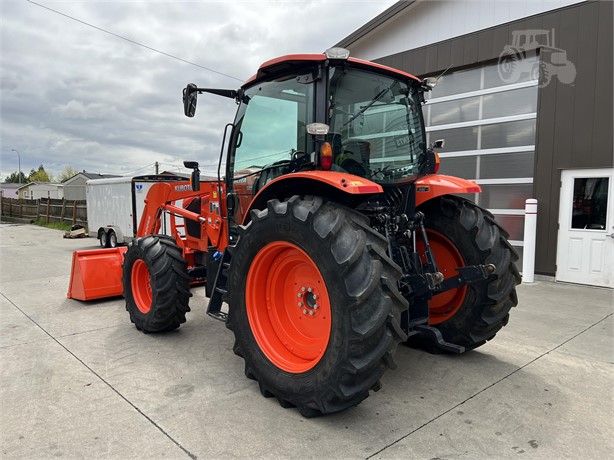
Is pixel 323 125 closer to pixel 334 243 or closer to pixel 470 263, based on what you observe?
pixel 334 243

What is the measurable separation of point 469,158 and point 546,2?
2866 mm

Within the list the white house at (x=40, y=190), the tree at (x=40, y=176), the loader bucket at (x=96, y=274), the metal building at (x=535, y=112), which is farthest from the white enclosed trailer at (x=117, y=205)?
the tree at (x=40, y=176)

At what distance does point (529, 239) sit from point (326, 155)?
5825mm

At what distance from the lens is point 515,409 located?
2953 millimetres

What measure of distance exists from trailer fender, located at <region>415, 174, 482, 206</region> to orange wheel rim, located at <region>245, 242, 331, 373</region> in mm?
1210

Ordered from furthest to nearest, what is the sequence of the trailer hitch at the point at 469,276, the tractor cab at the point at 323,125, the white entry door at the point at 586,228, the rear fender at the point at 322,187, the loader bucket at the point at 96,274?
the white entry door at the point at 586,228 < the loader bucket at the point at 96,274 < the trailer hitch at the point at 469,276 < the tractor cab at the point at 323,125 < the rear fender at the point at 322,187

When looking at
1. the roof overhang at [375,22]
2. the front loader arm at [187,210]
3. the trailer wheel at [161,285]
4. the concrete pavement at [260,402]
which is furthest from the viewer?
the roof overhang at [375,22]

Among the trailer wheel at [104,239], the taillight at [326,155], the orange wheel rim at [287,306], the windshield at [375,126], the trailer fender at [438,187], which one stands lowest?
the trailer wheel at [104,239]

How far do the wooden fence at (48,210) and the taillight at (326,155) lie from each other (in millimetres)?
18615

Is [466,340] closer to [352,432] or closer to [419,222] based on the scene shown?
[419,222]

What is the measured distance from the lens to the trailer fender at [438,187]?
3439 mm

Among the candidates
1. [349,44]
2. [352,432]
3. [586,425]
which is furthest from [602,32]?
[352,432]

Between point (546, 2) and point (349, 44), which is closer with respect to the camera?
point (546, 2)

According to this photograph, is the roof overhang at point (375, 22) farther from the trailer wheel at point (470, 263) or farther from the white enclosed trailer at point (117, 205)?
the trailer wheel at point (470, 263)
